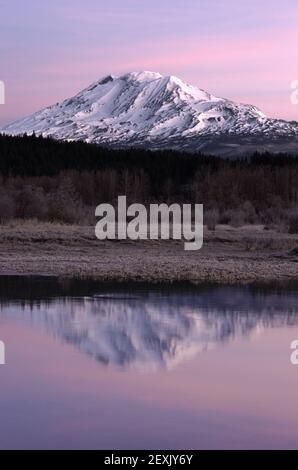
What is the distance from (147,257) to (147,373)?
20213mm

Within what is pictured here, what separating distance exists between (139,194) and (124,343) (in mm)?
61617

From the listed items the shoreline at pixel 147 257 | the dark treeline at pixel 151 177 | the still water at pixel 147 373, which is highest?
the dark treeline at pixel 151 177

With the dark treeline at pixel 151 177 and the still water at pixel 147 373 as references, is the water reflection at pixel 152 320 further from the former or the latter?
the dark treeline at pixel 151 177

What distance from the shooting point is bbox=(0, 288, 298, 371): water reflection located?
46.2 ft

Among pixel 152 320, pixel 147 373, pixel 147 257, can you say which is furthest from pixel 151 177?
pixel 147 373

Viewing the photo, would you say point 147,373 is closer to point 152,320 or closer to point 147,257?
point 152,320

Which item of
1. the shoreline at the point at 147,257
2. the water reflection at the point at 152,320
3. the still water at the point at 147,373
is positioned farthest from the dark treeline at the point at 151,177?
the still water at the point at 147,373

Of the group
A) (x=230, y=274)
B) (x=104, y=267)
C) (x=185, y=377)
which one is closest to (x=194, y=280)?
(x=230, y=274)

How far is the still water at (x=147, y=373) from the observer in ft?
31.1

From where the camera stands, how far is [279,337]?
15.8 metres

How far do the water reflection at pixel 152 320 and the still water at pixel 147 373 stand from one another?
0.02 meters

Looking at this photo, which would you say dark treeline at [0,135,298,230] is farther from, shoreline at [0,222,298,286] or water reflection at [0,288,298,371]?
water reflection at [0,288,298,371]

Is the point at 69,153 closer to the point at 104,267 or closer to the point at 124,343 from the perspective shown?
the point at 104,267

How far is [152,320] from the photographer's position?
17.2 metres
